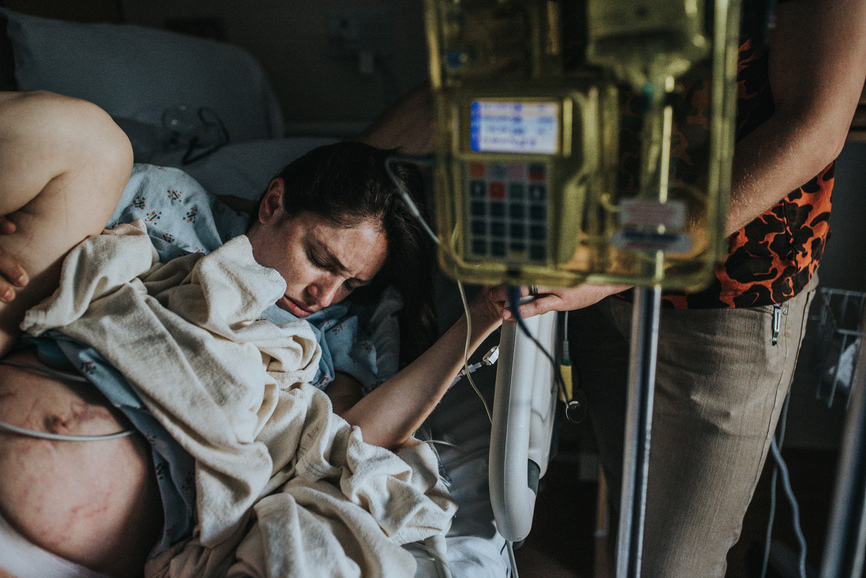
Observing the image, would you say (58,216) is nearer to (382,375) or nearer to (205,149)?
(382,375)

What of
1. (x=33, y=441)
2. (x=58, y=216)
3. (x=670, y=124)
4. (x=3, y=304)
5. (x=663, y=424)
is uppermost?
(x=670, y=124)

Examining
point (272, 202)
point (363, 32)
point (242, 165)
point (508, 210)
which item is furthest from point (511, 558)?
point (363, 32)

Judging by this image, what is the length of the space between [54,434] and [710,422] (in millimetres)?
1029

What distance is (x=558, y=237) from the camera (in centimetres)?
54

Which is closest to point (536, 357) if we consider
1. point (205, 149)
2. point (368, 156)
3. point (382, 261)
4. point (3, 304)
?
point (382, 261)

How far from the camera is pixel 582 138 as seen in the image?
1.64 ft

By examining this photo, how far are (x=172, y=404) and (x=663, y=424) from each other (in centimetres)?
85

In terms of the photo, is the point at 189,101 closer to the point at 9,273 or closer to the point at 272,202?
the point at 272,202

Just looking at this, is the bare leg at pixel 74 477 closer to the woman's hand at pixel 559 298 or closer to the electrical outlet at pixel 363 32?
the woman's hand at pixel 559 298

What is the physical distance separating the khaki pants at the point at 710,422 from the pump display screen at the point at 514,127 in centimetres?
66

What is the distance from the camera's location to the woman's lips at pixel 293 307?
113 centimetres

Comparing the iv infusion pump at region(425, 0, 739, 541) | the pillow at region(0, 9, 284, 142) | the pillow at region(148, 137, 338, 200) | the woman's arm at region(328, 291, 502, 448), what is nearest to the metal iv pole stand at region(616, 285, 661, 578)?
the iv infusion pump at region(425, 0, 739, 541)

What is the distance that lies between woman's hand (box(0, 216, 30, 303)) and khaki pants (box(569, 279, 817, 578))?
1008 millimetres

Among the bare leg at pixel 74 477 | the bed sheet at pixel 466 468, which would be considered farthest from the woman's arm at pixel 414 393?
the bare leg at pixel 74 477
